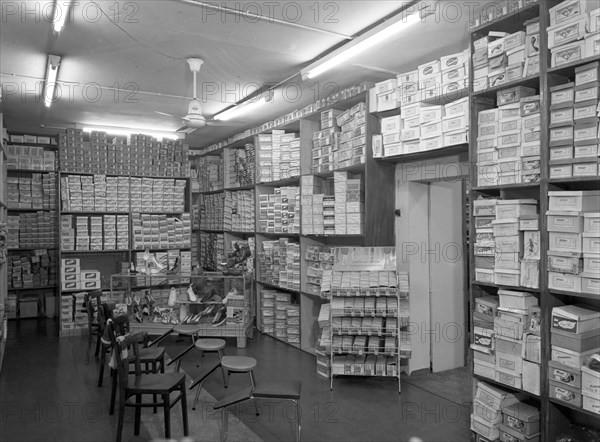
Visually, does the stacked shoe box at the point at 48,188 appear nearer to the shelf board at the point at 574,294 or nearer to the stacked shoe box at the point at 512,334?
the stacked shoe box at the point at 512,334

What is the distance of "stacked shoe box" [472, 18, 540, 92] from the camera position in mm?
3445

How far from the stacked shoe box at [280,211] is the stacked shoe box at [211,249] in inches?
72.4

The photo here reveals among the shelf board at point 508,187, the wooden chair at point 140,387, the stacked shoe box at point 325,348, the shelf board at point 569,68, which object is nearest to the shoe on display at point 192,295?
the stacked shoe box at point 325,348

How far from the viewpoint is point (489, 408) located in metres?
3.67

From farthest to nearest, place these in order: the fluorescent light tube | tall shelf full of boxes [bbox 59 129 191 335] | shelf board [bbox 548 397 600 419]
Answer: tall shelf full of boxes [bbox 59 129 191 335] → the fluorescent light tube → shelf board [bbox 548 397 600 419]

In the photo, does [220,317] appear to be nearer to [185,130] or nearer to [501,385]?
[185,130]

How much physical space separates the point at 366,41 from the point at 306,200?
Answer: 2669 mm

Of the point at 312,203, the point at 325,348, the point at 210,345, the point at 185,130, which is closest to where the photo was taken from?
the point at 210,345

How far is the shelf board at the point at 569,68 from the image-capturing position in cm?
307

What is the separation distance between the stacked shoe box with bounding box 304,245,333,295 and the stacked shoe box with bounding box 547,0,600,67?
3.53 m

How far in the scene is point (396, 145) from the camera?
16.8 ft


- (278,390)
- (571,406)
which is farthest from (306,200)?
(571,406)

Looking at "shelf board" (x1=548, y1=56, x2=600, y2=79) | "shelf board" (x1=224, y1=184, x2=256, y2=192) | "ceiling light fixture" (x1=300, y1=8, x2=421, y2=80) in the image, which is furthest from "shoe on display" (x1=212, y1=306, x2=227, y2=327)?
"shelf board" (x1=548, y1=56, x2=600, y2=79)

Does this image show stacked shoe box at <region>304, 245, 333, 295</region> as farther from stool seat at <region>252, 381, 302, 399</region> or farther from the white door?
stool seat at <region>252, 381, 302, 399</region>
